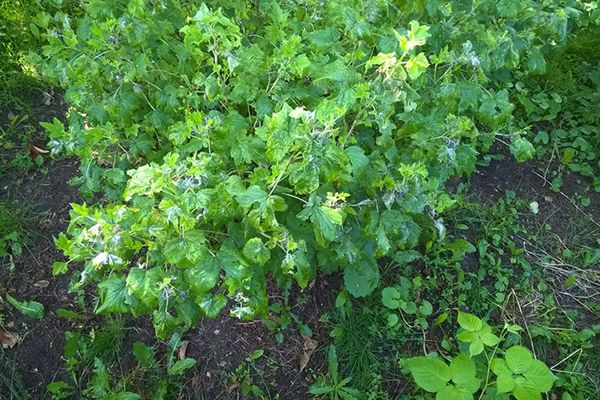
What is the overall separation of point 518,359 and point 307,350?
918mm

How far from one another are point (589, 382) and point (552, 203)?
42.5 inches

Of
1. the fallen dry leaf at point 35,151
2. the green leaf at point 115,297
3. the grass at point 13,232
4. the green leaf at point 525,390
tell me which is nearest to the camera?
the green leaf at point 115,297

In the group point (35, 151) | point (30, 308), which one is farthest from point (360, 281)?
point (35, 151)

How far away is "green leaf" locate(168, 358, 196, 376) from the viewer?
2.50 metres

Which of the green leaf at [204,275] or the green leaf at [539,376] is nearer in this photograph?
the green leaf at [204,275]

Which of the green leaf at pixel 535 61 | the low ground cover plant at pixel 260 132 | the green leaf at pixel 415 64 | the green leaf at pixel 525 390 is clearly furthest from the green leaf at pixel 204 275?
the green leaf at pixel 535 61

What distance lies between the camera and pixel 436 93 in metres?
2.14

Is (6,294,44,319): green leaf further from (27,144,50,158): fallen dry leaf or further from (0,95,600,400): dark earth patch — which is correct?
(27,144,50,158): fallen dry leaf

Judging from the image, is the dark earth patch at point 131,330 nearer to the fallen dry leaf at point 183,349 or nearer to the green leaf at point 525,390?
the fallen dry leaf at point 183,349

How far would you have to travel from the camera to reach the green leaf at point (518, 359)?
2.18 meters

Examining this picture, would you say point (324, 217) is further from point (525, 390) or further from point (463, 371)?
point (525, 390)

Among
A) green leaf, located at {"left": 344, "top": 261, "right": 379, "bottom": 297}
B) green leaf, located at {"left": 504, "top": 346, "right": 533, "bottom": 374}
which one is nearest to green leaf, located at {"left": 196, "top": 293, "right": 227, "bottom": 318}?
green leaf, located at {"left": 344, "top": 261, "right": 379, "bottom": 297}

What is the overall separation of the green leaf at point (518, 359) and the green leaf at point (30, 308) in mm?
2071

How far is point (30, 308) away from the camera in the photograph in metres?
Result: 2.66
